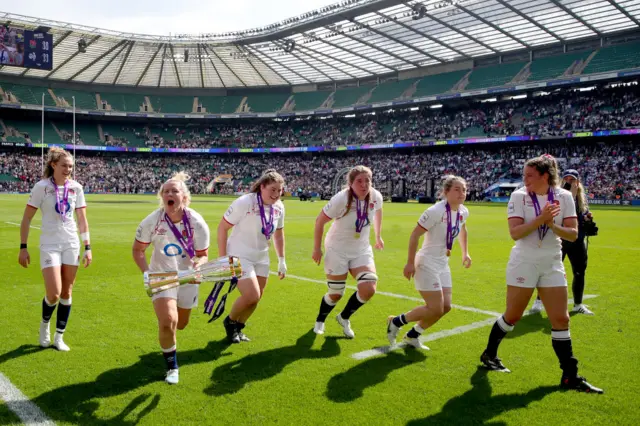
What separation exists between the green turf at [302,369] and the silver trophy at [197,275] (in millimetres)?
911

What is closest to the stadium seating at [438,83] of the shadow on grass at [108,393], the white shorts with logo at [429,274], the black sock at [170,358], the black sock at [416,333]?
the white shorts with logo at [429,274]

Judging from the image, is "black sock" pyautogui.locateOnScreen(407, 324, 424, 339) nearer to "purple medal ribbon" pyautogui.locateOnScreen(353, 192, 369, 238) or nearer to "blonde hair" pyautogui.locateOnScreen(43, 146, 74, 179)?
"purple medal ribbon" pyautogui.locateOnScreen(353, 192, 369, 238)

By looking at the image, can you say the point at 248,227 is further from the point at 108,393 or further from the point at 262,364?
the point at 108,393

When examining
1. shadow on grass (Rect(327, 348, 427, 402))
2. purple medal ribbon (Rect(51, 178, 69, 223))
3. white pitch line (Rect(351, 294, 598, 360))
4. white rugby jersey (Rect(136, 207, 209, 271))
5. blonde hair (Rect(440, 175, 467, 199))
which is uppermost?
blonde hair (Rect(440, 175, 467, 199))

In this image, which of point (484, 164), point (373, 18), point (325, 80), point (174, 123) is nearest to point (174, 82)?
point (174, 123)

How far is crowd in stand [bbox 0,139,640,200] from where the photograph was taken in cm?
4716

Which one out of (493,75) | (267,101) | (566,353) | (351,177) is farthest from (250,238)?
(267,101)

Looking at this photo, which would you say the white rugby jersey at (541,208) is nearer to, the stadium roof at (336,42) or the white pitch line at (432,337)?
the white pitch line at (432,337)

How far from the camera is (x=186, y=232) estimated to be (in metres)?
4.57

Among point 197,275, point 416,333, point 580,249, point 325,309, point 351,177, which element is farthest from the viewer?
point 580,249

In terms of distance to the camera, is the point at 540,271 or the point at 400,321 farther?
the point at 400,321

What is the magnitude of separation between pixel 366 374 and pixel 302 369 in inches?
24.7

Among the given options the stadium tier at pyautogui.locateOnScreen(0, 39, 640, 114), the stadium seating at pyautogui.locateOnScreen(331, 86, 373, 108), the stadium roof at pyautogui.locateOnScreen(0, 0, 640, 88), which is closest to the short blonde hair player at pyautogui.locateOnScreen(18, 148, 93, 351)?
the stadium roof at pyautogui.locateOnScreen(0, 0, 640, 88)

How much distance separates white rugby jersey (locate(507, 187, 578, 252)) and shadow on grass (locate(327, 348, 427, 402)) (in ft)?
5.65
